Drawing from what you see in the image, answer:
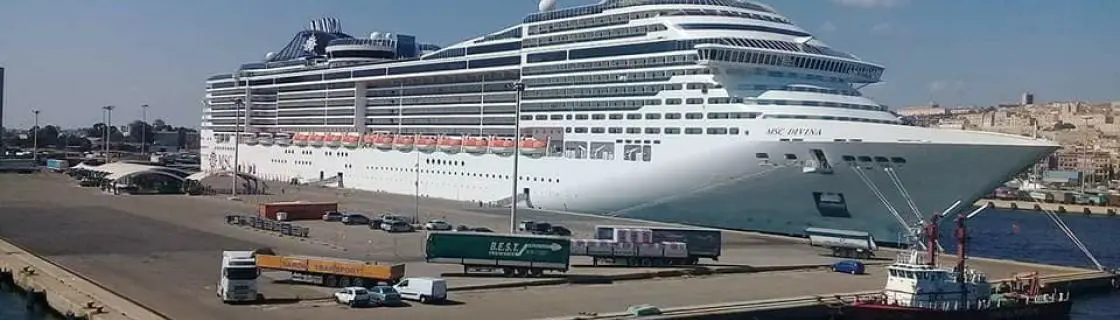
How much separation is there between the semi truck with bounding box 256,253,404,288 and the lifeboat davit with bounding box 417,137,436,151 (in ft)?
109

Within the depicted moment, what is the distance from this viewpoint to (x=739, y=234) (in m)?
44.5

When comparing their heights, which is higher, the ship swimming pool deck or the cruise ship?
the cruise ship

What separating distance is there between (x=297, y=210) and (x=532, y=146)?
11643mm

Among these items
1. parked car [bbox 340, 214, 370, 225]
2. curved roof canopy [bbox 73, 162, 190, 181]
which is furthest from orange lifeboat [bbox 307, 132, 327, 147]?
parked car [bbox 340, 214, 370, 225]

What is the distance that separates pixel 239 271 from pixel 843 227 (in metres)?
25.1

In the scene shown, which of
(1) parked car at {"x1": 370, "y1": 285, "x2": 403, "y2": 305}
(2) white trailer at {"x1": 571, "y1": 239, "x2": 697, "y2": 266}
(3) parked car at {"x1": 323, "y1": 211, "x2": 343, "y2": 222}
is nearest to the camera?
(1) parked car at {"x1": 370, "y1": 285, "x2": 403, "y2": 305}

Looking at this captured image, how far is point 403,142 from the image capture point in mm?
65250

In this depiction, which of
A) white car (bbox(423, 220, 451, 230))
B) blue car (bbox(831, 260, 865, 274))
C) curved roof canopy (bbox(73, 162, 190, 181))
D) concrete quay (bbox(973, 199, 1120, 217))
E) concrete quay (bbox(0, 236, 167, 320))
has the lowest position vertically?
concrete quay (bbox(973, 199, 1120, 217))

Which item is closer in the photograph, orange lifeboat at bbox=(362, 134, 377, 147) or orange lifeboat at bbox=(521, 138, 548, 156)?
orange lifeboat at bbox=(521, 138, 548, 156)

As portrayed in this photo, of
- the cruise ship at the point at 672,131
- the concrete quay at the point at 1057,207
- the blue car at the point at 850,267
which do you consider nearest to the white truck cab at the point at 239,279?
the cruise ship at the point at 672,131

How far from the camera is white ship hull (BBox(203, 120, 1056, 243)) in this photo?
38.5 metres

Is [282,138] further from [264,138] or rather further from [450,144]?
[450,144]

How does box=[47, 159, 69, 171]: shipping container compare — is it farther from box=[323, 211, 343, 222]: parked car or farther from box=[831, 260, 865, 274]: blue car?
box=[831, 260, 865, 274]: blue car

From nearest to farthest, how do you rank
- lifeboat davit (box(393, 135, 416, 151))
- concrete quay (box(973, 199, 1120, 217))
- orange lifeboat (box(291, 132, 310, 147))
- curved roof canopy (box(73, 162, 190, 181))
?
1. lifeboat davit (box(393, 135, 416, 151))
2. curved roof canopy (box(73, 162, 190, 181))
3. orange lifeboat (box(291, 132, 310, 147))
4. concrete quay (box(973, 199, 1120, 217))
